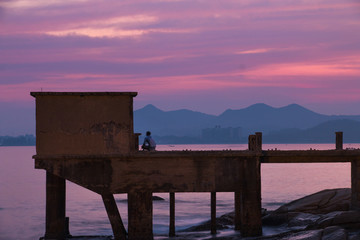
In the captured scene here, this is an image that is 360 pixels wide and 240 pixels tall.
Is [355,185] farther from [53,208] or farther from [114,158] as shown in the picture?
[53,208]

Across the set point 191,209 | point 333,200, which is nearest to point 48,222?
point 333,200

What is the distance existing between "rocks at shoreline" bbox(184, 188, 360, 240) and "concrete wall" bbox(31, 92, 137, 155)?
640cm

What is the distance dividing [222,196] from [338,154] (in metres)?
38.4

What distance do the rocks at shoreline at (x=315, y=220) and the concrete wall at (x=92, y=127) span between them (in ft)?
21.0

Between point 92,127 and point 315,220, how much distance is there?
455 inches

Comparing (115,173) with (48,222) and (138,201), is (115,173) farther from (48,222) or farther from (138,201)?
(48,222)

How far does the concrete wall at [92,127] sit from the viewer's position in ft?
68.2

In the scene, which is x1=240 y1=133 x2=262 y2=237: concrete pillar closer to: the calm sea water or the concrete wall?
the concrete wall

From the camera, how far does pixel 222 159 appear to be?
21.0m

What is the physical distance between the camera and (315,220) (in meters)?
26.0

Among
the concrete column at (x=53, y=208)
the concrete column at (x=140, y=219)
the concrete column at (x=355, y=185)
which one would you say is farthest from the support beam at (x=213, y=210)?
the concrete column at (x=53, y=208)

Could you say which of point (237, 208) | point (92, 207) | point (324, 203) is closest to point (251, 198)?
point (237, 208)

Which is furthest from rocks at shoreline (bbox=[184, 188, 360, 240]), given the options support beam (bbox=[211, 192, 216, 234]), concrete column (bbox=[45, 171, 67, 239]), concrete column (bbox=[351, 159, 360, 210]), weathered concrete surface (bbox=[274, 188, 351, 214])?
concrete column (bbox=[45, 171, 67, 239])

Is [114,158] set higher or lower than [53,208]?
higher
